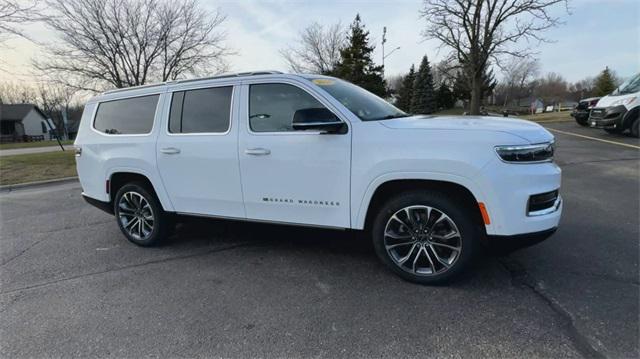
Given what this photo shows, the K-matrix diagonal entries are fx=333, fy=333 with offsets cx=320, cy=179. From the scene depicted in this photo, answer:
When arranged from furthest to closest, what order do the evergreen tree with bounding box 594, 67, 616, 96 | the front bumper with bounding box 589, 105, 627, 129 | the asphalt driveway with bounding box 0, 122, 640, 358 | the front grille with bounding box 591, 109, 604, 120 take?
the evergreen tree with bounding box 594, 67, 616, 96, the front grille with bounding box 591, 109, 604, 120, the front bumper with bounding box 589, 105, 627, 129, the asphalt driveway with bounding box 0, 122, 640, 358

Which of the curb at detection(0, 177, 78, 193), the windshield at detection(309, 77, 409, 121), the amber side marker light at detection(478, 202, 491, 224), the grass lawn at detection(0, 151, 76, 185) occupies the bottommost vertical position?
the curb at detection(0, 177, 78, 193)

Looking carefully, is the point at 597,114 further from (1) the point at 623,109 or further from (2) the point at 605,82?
(2) the point at 605,82

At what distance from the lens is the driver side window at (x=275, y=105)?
3213mm

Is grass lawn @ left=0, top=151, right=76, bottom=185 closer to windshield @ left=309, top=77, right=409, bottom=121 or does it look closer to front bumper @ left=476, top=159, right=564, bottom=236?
windshield @ left=309, top=77, right=409, bottom=121

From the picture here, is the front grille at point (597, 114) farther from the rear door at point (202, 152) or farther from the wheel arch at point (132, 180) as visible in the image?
the wheel arch at point (132, 180)

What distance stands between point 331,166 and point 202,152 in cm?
145

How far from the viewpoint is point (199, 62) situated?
19.9 m

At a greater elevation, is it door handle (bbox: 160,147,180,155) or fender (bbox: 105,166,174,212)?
door handle (bbox: 160,147,180,155)

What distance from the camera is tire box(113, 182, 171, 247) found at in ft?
13.3

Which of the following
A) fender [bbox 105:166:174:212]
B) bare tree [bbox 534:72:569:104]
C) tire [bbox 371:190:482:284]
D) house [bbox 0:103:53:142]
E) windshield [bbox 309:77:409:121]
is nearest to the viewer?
tire [bbox 371:190:482:284]

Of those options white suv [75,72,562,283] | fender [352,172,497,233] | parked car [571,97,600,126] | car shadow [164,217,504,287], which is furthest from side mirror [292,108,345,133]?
parked car [571,97,600,126]

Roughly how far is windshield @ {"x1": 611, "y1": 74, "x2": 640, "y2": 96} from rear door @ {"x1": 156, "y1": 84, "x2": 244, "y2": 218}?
13614 millimetres

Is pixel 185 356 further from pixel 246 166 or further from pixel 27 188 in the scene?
pixel 27 188

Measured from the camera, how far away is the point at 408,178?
2.77 m
